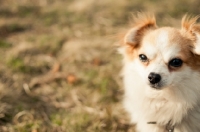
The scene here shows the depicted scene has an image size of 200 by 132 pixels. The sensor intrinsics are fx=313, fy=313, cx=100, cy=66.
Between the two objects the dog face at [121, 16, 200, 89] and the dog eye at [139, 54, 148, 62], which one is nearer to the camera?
the dog face at [121, 16, 200, 89]

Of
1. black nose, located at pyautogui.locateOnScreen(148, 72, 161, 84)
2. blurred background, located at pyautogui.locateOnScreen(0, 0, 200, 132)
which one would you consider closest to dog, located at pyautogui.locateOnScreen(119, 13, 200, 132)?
black nose, located at pyautogui.locateOnScreen(148, 72, 161, 84)

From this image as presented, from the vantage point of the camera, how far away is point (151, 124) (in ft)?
7.77

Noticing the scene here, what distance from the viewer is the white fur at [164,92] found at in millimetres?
2182

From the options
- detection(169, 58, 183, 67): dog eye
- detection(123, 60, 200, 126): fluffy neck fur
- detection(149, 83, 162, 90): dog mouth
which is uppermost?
Answer: detection(169, 58, 183, 67): dog eye

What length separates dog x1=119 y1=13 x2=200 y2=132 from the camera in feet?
7.14

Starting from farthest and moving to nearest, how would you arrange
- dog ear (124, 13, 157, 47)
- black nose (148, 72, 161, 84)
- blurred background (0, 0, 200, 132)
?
blurred background (0, 0, 200, 132) < dog ear (124, 13, 157, 47) < black nose (148, 72, 161, 84)

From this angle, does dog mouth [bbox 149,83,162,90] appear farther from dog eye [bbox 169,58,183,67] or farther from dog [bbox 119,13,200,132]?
dog eye [bbox 169,58,183,67]

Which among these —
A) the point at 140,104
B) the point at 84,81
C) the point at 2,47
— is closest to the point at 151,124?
the point at 140,104

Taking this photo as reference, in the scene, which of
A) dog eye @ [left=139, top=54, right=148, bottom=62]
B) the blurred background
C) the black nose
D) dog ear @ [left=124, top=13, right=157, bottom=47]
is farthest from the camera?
the blurred background

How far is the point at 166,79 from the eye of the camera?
6.98ft

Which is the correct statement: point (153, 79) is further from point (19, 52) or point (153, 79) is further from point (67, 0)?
point (67, 0)

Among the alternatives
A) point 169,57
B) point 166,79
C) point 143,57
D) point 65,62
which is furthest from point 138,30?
point 65,62

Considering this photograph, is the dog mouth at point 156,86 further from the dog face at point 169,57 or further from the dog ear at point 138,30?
the dog ear at point 138,30

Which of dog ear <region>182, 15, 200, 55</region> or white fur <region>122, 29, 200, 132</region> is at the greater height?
dog ear <region>182, 15, 200, 55</region>
